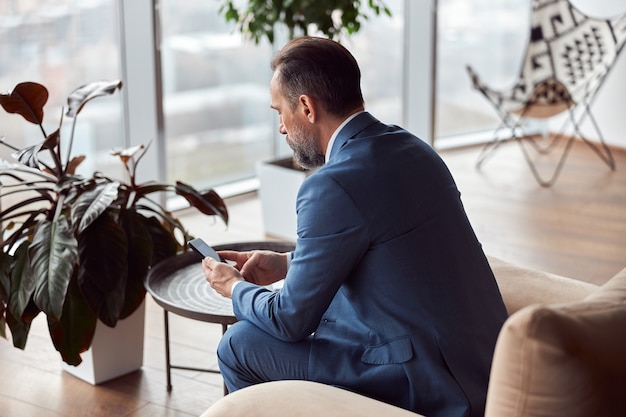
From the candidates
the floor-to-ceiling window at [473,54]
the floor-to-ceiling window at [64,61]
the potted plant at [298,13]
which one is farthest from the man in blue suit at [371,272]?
the floor-to-ceiling window at [473,54]

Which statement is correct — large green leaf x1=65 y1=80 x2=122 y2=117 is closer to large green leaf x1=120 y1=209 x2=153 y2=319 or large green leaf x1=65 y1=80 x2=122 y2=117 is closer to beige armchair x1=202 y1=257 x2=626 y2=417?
large green leaf x1=120 y1=209 x2=153 y2=319

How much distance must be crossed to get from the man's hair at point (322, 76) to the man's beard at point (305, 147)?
0.07 meters

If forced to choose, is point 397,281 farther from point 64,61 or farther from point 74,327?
point 64,61

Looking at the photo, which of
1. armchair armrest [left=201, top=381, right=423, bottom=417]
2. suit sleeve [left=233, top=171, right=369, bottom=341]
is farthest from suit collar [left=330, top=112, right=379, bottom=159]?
armchair armrest [left=201, top=381, right=423, bottom=417]

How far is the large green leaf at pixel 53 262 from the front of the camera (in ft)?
8.82

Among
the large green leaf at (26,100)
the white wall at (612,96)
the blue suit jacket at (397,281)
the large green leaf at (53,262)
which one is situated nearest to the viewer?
the blue suit jacket at (397,281)

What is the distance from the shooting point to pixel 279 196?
15.7 feet

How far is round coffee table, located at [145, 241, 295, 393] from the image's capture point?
2516mm

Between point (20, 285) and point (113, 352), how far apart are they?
48cm

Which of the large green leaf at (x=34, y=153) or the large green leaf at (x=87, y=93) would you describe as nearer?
the large green leaf at (x=34, y=153)

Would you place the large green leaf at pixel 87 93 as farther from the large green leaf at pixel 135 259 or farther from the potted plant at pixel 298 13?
the potted plant at pixel 298 13

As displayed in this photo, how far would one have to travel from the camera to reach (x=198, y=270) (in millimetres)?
2941

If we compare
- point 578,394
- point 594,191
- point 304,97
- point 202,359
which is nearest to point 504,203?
point 594,191

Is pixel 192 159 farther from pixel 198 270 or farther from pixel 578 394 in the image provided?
pixel 578 394
